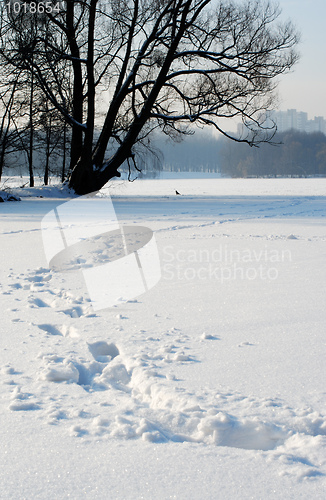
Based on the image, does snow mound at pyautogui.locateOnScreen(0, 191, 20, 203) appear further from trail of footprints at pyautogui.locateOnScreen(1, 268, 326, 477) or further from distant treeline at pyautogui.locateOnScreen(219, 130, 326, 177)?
distant treeline at pyautogui.locateOnScreen(219, 130, 326, 177)

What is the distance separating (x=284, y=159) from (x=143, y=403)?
343ft

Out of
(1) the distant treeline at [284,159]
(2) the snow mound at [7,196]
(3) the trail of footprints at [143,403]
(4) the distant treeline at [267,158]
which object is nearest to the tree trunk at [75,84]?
(2) the snow mound at [7,196]

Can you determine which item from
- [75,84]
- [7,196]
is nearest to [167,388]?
[7,196]

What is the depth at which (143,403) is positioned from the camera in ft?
7.18

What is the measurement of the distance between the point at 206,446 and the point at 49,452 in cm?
57

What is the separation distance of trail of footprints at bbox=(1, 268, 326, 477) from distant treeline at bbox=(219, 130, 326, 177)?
102033 millimetres

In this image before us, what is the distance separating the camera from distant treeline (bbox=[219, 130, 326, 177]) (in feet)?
334

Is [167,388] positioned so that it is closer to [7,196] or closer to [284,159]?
[7,196]

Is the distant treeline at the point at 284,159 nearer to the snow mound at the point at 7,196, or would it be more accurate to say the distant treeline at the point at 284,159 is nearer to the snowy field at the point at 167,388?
the snow mound at the point at 7,196

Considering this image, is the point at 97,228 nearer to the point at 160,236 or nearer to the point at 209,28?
the point at 160,236

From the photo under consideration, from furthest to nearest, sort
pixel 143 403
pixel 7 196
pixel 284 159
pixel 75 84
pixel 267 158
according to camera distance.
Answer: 1. pixel 267 158
2. pixel 284 159
3. pixel 75 84
4. pixel 7 196
5. pixel 143 403

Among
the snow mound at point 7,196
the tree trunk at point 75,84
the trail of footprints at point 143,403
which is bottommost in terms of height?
the trail of footprints at point 143,403

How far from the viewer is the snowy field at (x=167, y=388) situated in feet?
5.37

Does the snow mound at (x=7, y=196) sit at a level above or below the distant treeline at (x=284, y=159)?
below
